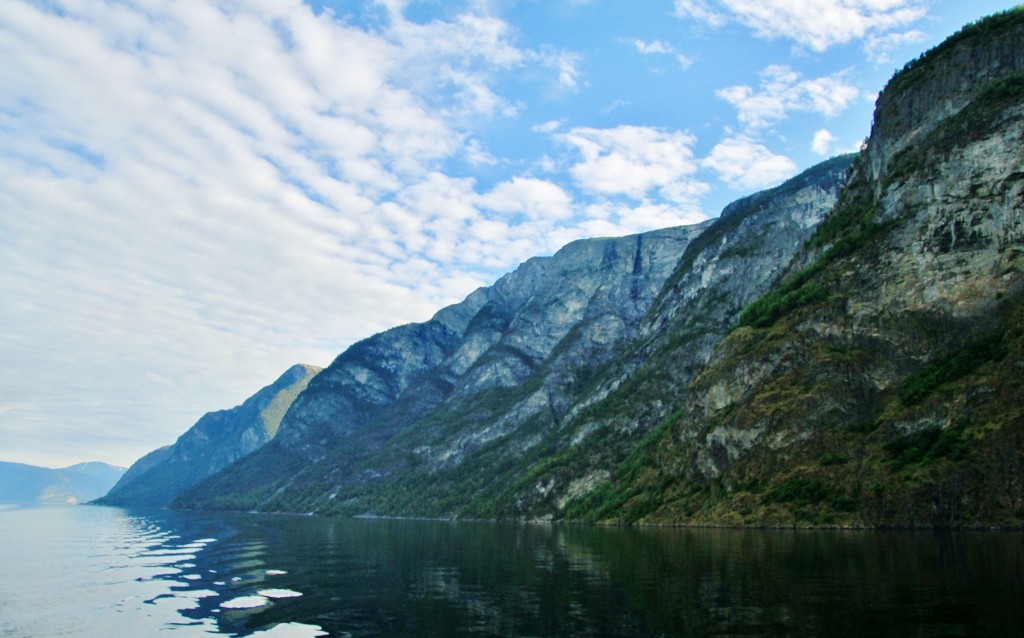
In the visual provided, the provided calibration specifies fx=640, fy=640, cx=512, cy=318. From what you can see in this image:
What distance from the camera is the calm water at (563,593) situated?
27.0 m

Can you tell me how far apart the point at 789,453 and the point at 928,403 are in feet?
84.2

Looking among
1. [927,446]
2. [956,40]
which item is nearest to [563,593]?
[927,446]

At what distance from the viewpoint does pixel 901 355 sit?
110312mm

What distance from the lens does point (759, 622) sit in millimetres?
26219

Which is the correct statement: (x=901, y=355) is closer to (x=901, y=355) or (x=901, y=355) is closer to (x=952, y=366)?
(x=901, y=355)

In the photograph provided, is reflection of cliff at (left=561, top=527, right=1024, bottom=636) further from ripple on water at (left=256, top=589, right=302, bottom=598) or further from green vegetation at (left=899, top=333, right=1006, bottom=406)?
green vegetation at (left=899, top=333, right=1006, bottom=406)

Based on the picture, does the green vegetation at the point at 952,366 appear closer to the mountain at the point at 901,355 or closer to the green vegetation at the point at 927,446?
the mountain at the point at 901,355

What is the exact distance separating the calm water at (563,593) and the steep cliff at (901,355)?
23.6 metres

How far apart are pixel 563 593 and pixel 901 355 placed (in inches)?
3833

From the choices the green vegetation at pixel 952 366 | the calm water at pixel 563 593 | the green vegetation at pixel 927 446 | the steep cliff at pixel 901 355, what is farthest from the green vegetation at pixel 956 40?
the calm water at pixel 563 593

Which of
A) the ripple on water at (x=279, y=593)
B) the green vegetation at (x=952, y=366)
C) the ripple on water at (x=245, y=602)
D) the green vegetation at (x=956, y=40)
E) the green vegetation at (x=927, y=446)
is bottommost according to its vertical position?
the ripple on water at (x=279, y=593)

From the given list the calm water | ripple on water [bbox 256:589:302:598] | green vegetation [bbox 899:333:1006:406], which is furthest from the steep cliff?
ripple on water [bbox 256:589:302:598]

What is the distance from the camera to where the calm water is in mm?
27016

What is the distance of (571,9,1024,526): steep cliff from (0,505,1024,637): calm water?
23.6 meters
